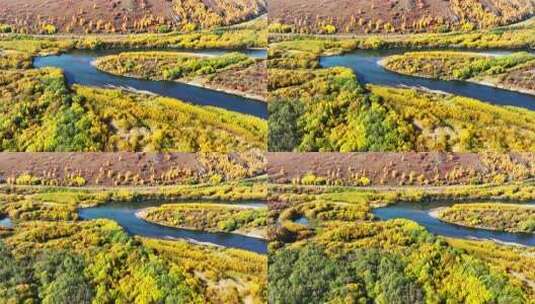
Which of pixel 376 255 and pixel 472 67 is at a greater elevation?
pixel 472 67

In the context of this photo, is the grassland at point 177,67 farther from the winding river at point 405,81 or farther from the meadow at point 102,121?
the winding river at point 405,81

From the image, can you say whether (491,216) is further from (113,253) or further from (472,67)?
(113,253)

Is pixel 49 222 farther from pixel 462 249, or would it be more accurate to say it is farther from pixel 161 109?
pixel 462 249

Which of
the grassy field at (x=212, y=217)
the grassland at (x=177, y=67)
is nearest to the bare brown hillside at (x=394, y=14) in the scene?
the grassland at (x=177, y=67)

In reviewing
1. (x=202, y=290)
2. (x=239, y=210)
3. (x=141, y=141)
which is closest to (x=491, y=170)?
(x=239, y=210)

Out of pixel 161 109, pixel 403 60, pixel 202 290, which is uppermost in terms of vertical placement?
pixel 403 60

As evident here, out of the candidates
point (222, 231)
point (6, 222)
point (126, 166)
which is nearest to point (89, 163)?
point (126, 166)
